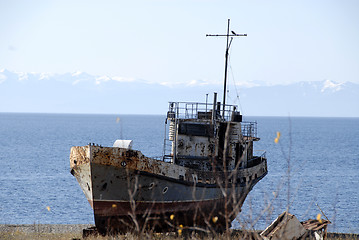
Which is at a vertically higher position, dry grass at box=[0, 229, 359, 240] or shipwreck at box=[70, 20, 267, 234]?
shipwreck at box=[70, 20, 267, 234]

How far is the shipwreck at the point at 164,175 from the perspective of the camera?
760 inches

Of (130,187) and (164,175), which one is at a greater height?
(164,175)

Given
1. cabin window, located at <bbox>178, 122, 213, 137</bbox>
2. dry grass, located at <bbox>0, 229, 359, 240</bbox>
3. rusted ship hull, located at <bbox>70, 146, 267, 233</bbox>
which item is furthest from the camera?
cabin window, located at <bbox>178, 122, 213, 137</bbox>

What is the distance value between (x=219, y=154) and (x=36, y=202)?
18370 mm

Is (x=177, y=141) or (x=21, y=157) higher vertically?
(x=177, y=141)

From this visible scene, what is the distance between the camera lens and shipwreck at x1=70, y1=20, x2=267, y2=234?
63.4 feet

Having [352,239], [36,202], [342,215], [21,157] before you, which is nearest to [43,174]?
[36,202]

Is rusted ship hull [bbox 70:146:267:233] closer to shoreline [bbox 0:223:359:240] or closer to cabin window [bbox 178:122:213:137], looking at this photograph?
cabin window [bbox 178:122:213:137]

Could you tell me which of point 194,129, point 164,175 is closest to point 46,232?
point 164,175

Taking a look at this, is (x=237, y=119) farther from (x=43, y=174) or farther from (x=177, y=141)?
(x=43, y=174)

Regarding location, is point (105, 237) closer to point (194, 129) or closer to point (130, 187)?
point (130, 187)

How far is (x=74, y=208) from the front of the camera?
114 feet

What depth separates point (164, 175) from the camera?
65.9ft

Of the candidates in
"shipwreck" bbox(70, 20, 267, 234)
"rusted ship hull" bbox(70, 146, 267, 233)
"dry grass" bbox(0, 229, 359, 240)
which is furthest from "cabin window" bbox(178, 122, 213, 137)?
"dry grass" bbox(0, 229, 359, 240)
